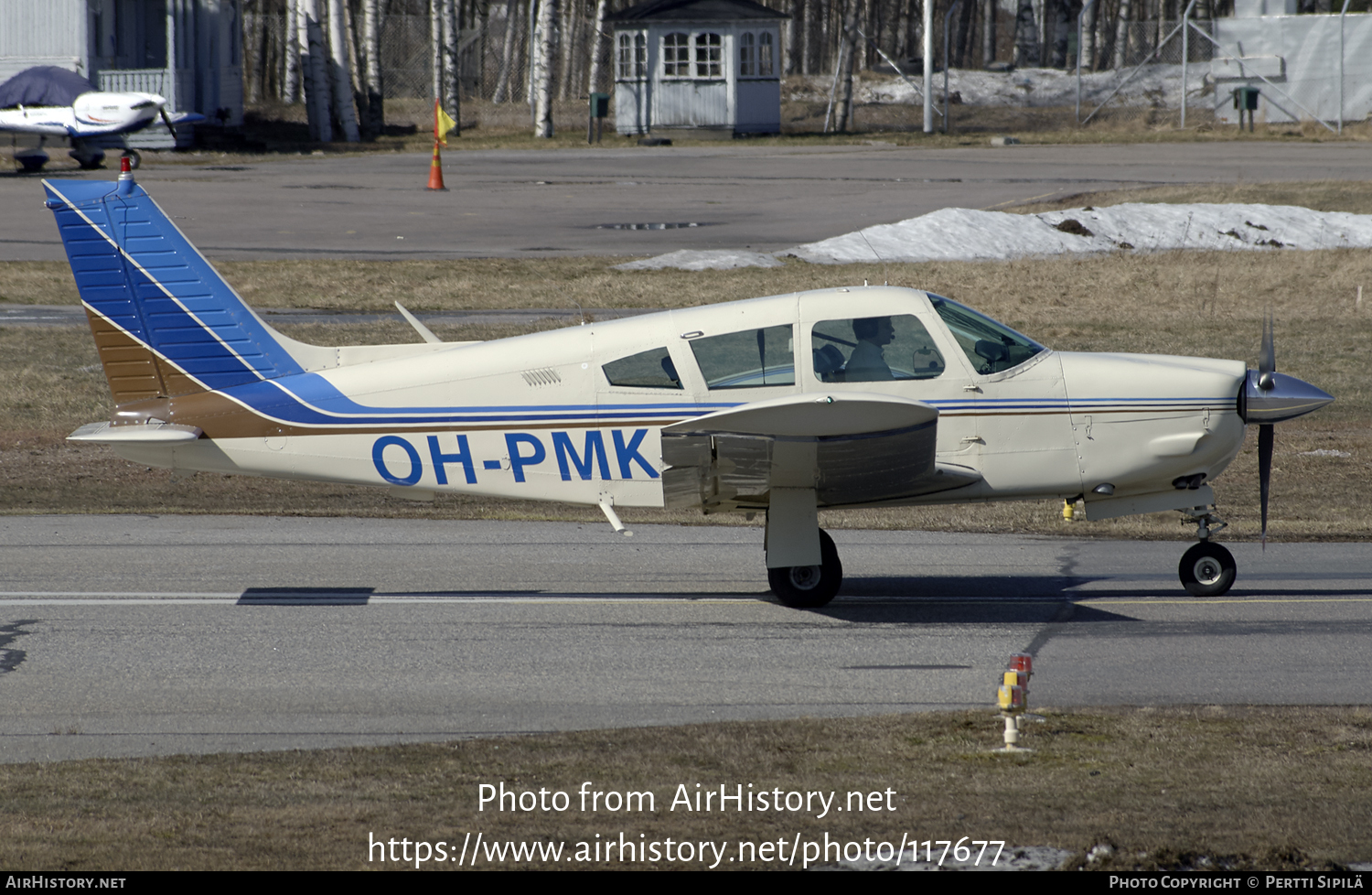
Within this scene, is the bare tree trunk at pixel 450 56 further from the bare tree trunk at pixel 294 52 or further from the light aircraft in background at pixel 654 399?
the light aircraft in background at pixel 654 399

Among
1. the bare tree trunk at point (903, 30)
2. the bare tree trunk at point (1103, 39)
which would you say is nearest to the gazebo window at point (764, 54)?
the bare tree trunk at point (1103, 39)

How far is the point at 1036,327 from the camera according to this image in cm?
2259

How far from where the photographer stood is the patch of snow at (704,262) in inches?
1001

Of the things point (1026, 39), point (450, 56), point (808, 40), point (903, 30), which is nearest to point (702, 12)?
point (450, 56)

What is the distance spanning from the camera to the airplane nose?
1000cm

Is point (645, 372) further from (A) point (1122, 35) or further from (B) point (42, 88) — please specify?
(A) point (1122, 35)

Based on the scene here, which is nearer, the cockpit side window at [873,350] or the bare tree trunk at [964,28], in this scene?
the cockpit side window at [873,350]

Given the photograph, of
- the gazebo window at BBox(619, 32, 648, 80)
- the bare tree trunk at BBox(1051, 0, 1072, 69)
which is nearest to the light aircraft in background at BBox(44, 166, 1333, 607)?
the gazebo window at BBox(619, 32, 648, 80)

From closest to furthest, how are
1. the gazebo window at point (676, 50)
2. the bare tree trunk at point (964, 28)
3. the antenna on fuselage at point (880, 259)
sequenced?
the antenna on fuselage at point (880, 259) < the gazebo window at point (676, 50) < the bare tree trunk at point (964, 28)

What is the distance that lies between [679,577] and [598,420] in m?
1.96

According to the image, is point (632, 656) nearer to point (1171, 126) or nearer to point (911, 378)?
A: point (911, 378)

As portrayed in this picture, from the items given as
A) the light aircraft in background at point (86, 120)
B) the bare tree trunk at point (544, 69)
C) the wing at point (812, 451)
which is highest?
the bare tree trunk at point (544, 69)

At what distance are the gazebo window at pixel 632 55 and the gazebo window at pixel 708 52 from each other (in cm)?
200

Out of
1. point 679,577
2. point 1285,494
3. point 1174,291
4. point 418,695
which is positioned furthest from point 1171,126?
point 418,695
